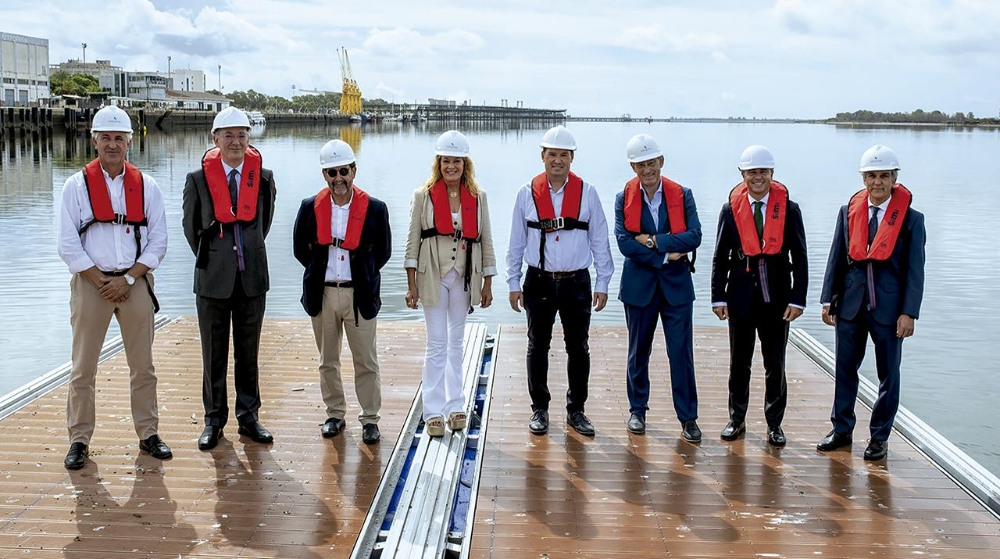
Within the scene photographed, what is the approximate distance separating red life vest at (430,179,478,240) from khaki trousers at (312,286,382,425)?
665 millimetres

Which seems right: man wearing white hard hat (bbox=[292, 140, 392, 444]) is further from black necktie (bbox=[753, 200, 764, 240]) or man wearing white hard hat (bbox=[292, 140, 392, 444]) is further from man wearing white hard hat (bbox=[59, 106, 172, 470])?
black necktie (bbox=[753, 200, 764, 240])

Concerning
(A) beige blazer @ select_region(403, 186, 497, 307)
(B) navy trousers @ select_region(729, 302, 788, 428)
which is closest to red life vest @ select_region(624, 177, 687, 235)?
(B) navy trousers @ select_region(729, 302, 788, 428)

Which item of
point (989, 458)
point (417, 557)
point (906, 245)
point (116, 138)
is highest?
point (116, 138)

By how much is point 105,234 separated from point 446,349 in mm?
2031

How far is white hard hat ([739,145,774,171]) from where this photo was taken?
5.18 meters

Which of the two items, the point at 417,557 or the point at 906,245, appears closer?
the point at 417,557

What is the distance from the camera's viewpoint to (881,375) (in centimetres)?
529

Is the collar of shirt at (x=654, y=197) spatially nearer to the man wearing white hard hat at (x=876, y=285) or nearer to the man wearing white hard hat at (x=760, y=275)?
the man wearing white hard hat at (x=760, y=275)

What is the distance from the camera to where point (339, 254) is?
17.4ft

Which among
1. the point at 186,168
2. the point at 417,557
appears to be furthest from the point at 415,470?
the point at 186,168

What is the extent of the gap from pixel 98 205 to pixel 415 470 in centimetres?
225

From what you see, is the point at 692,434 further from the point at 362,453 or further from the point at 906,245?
the point at 362,453

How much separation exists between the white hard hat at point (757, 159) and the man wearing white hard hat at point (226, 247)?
9.18 feet

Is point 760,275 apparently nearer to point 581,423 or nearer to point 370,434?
point 581,423
